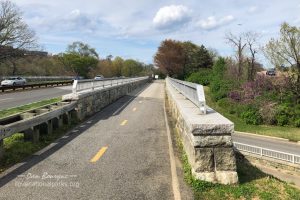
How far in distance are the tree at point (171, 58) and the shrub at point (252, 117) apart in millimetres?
51097

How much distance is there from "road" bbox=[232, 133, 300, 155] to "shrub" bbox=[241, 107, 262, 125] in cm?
683

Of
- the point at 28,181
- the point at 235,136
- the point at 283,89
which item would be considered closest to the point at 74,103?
the point at 28,181

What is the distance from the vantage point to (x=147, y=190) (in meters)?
6.58

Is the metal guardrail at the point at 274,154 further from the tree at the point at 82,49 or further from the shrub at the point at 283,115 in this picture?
the tree at the point at 82,49

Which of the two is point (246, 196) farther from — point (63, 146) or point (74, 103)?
point (74, 103)

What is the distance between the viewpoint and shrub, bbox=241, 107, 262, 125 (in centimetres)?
4138

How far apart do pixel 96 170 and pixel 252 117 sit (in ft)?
119

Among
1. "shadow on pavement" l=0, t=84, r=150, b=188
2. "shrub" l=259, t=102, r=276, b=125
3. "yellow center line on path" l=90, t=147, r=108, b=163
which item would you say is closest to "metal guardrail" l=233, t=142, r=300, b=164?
"shadow on pavement" l=0, t=84, r=150, b=188

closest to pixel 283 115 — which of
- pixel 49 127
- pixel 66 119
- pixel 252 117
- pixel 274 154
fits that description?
pixel 252 117

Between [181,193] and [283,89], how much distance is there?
4031 cm

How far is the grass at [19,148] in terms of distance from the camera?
8.49 m

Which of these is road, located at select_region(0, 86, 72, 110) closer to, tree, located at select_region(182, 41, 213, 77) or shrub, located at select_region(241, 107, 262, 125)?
shrub, located at select_region(241, 107, 262, 125)

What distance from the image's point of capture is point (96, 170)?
7871 millimetres

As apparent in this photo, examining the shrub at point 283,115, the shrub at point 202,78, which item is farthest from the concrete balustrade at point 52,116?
the shrub at point 202,78
